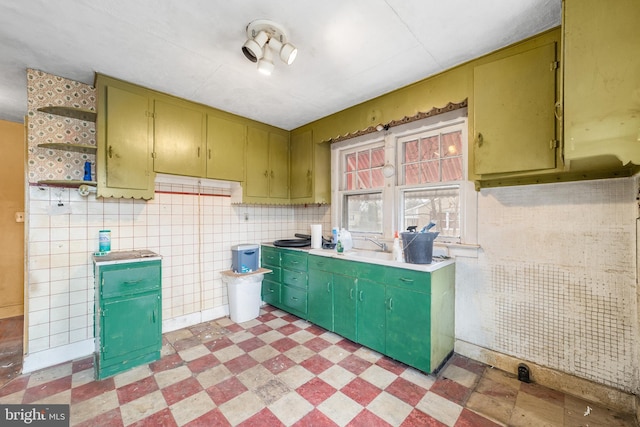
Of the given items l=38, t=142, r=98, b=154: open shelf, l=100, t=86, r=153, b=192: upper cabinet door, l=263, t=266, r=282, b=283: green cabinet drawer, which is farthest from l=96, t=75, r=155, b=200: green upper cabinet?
l=263, t=266, r=282, b=283: green cabinet drawer

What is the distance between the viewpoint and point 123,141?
245 cm

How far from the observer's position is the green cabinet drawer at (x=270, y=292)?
3.48 metres

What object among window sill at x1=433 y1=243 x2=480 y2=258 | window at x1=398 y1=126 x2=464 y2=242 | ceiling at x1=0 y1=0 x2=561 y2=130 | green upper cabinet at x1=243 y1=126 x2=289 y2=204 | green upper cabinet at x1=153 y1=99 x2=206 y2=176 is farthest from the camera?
green upper cabinet at x1=243 y1=126 x2=289 y2=204

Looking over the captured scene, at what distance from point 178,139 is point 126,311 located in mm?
1755

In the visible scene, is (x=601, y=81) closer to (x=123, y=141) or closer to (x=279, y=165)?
(x=279, y=165)

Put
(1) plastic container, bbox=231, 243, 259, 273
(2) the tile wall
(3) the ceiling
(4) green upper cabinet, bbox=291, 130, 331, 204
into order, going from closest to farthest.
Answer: (3) the ceiling
(2) the tile wall
(1) plastic container, bbox=231, 243, 259, 273
(4) green upper cabinet, bbox=291, 130, 331, 204

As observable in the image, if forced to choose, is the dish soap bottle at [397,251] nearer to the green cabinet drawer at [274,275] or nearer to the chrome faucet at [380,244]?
the chrome faucet at [380,244]

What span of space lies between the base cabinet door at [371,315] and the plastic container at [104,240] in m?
2.48

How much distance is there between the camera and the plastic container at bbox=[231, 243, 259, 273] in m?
3.23

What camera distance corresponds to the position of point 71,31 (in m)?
1.79

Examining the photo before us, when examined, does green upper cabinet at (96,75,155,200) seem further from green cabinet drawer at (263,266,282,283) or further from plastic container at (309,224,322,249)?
plastic container at (309,224,322,249)

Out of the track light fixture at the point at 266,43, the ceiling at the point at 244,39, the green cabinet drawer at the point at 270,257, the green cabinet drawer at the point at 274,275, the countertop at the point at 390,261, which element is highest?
the ceiling at the point at 244,39

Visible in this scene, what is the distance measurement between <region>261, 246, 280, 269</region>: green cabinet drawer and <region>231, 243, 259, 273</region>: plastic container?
212mm

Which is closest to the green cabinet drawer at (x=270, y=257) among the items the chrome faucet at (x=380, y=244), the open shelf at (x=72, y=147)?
the chrome faucet at (x=380, y=244)
